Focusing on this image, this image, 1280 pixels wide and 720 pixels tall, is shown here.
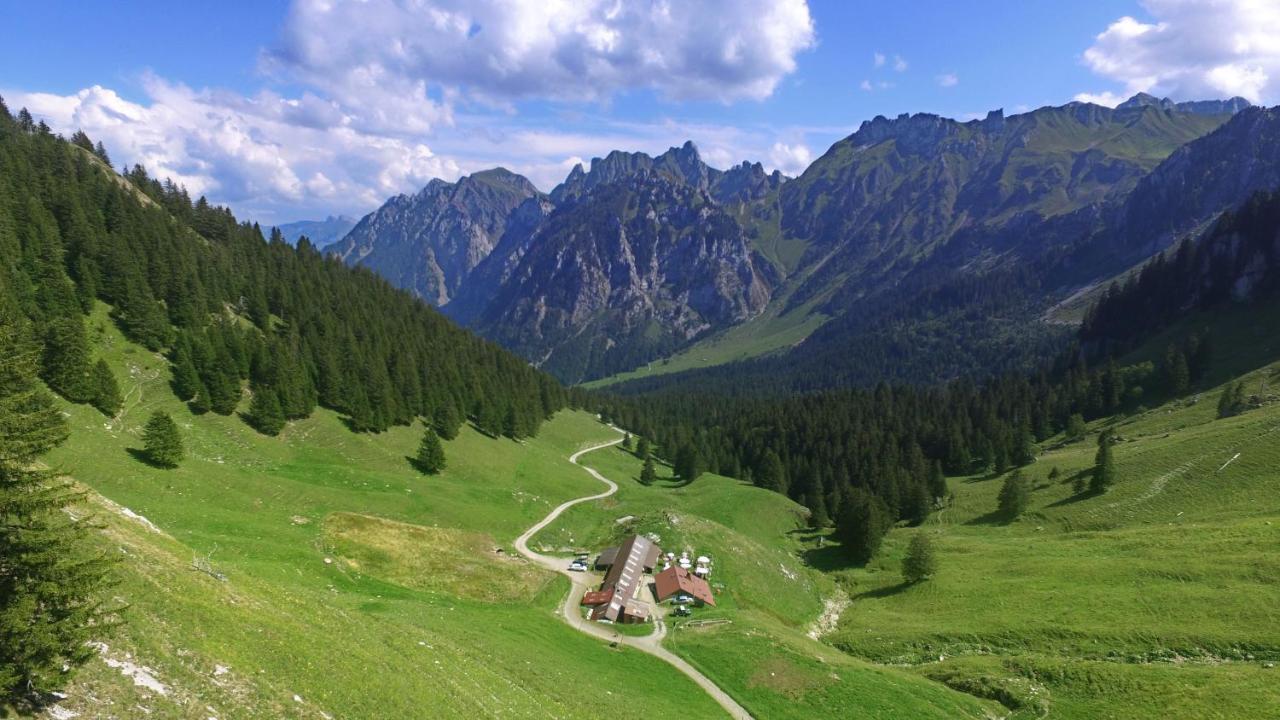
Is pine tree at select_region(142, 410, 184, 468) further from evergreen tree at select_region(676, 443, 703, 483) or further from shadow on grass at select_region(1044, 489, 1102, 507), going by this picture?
shadow on grass at select_region(1044, 489, 1102, 507)

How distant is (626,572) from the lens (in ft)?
208

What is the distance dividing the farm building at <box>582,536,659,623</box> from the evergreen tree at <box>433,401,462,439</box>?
129ft

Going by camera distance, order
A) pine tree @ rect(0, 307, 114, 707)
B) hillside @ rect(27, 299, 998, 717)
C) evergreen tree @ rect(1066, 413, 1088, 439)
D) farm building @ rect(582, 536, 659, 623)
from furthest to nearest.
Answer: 1. evergreen tree @ rect(1066, 413, 1088, 439)
2. farm building @ rect(582, 536, 659, 623)
3. hillside @ rect(27, 299, 998, 717)
4. pine tree @ rect(0, 307, 114, 707)

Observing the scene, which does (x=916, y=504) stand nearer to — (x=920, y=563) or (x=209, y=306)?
(x=920, y=563)

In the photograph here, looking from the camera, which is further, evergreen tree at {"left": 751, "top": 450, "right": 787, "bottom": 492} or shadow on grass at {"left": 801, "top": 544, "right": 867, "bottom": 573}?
evergreen tree at {"left": 751, "top": 450, "right": 787, "bottom": 492}

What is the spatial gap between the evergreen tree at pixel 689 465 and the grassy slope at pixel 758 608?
374 inches

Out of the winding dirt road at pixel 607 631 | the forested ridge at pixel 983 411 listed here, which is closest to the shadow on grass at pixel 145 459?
the winding dirt road at pixel 607 631

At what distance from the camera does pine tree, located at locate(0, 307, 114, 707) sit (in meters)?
14.9

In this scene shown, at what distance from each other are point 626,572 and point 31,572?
173ft

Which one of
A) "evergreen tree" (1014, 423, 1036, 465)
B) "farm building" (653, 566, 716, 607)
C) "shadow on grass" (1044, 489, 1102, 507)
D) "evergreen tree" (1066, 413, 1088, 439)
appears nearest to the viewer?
"farm building" (653, 566, 716, 607)

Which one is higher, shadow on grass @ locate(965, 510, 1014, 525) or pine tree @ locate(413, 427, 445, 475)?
pine tree @ locate(413, 427, 445, 475)

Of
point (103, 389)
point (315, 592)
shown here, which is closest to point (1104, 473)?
point (315, 592)

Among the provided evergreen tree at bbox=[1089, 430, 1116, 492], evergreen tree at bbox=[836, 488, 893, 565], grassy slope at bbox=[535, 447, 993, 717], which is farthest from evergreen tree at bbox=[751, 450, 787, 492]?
evergreen tree at bbox=[1089, 430, 1116, 492]

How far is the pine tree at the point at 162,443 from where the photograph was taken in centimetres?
5381
